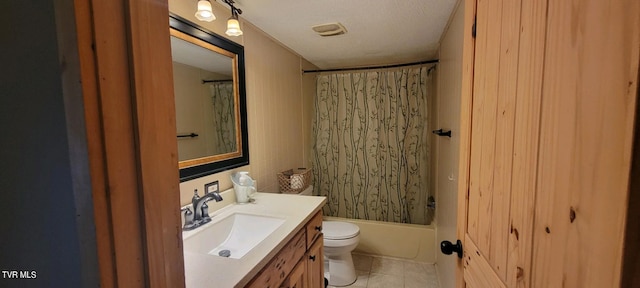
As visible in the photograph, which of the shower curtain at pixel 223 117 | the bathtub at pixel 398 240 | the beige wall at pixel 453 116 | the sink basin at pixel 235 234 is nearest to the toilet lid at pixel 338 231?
the bathtub at pixel 398 240

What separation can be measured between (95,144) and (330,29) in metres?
1.87

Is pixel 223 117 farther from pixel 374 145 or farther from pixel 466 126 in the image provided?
pixel 374 145

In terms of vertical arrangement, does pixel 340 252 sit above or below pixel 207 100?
below

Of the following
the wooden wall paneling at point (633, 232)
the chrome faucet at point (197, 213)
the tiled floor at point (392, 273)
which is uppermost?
the wooden wall paneling at point (633, 232)

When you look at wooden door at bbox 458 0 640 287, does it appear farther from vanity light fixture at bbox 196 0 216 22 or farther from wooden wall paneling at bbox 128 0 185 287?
vanity light fixture at bbox 196 0 216 22

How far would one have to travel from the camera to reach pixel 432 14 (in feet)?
5.72

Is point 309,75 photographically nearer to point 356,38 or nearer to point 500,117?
point 356,38

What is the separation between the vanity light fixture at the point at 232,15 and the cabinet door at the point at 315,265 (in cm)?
133

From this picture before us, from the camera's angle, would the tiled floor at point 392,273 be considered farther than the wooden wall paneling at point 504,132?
Yes

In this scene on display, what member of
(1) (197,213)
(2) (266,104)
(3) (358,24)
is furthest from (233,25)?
(1) (197,213)

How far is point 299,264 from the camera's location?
1.33m

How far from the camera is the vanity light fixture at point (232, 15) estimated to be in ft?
4.06

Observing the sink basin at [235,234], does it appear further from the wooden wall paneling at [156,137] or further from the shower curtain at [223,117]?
the wooden wall paneling at [156,137]

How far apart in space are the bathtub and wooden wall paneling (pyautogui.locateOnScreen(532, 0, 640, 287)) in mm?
2270
